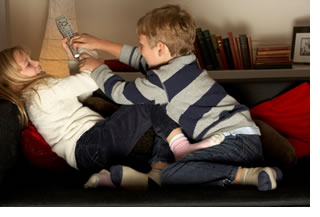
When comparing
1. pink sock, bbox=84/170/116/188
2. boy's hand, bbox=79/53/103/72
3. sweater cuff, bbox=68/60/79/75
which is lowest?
pink sock, bbox=84/170/116/188

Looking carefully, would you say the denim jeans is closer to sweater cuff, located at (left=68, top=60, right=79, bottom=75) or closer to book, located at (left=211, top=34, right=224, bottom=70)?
sweater cuff, located at (left=68, top=60, right=79, bottom=75)

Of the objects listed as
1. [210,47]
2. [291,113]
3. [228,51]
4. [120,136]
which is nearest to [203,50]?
[210,47]

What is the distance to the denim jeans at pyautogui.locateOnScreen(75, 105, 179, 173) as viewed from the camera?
152 cm

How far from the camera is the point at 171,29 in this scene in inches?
58.1

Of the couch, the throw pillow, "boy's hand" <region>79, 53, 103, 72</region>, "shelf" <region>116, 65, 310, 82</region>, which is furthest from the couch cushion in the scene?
"shelf" <region>116, 65, 310, 82</region>

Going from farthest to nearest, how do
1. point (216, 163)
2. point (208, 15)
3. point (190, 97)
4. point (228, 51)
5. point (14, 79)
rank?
point (208, 15) < point (228, 51) < point (14, 79) < point (190, 97) < point (216, 163)

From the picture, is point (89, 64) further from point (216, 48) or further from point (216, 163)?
point (216, 48)

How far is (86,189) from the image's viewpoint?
1.28 m

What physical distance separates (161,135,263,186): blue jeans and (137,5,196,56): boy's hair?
0.36 m

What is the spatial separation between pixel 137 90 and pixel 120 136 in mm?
207

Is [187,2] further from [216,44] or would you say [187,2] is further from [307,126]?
[307,126]

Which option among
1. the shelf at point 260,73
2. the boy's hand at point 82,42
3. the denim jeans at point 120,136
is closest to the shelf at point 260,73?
the shelf at point 260,73

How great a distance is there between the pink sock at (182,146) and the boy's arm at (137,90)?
142 mm
